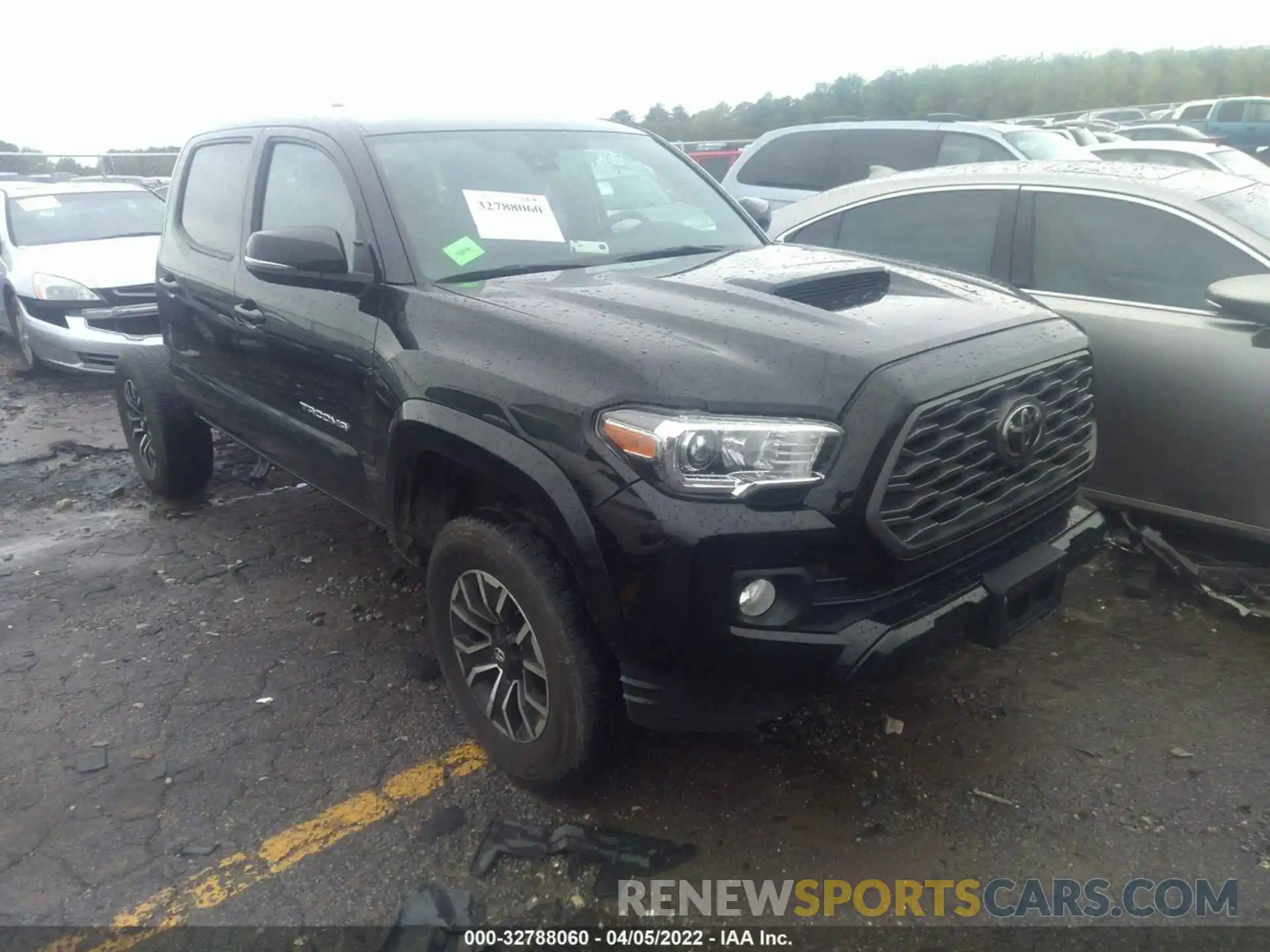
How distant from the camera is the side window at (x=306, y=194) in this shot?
3316 millimetres

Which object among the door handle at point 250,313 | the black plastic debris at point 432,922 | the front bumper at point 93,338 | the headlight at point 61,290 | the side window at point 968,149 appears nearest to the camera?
the black plastic debris at point 432,922

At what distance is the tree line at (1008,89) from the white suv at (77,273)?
74.5ft

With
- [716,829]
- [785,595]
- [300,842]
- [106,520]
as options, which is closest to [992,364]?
[785,595]

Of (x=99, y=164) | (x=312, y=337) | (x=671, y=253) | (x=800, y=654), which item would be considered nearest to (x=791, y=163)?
(x=671, y=253)

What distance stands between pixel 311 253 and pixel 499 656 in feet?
4.56

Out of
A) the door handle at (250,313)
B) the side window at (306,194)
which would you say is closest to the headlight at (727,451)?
the side window at (306,194)

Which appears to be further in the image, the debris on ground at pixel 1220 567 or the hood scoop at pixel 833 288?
A: the debris on ground at pixel 1220 567

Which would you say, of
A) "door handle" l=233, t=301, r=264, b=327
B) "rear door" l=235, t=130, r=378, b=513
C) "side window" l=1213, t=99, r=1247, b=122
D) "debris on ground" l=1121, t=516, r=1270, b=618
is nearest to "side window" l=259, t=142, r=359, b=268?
"rear door" l=235, t=130, r=378, b=513

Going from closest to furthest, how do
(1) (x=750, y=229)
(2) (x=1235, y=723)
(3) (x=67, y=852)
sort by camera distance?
(3) (x=67, y=852), (2) (x=1235, y=723), (1) (x=750, y=229)

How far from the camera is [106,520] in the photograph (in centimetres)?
512

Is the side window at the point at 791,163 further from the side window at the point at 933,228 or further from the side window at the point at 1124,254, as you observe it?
the side window at the point at 1124,254

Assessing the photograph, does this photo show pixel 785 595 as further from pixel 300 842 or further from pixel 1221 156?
pixel 1221 156

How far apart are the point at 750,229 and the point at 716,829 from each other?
2343 mm

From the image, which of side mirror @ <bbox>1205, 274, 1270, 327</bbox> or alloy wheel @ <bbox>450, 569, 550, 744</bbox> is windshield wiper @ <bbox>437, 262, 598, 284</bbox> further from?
side mirror @ <bbox>1205, 274, 1270, 327</bbox>
